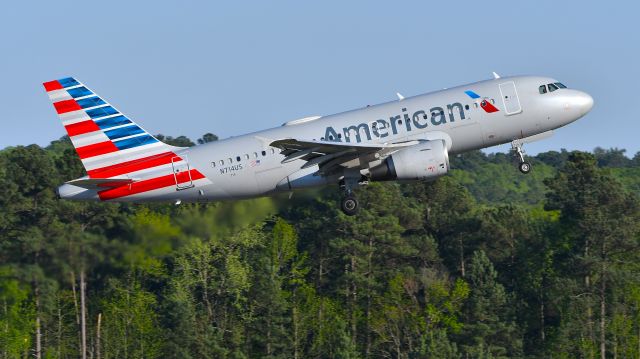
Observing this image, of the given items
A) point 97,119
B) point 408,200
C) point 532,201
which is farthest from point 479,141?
point 532,201

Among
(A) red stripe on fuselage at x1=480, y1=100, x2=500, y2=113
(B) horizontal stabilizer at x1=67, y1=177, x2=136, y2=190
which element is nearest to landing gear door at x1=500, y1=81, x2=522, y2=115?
(A) red stripe on fuselage at x1=480, y1=100, x2=500, y2=113

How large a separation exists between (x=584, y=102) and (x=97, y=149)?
20608mm

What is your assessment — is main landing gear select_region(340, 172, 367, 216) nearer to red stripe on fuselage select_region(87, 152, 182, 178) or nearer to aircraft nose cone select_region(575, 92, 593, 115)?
red stripe on fuselage select_region(87, 152, 182, 178)

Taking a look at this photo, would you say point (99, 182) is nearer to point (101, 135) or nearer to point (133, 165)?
point (133, 165)

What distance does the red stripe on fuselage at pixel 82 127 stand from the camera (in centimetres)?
4784

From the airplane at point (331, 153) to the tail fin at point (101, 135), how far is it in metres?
0.06

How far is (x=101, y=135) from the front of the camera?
47.7 metres

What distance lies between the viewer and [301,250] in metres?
90.4

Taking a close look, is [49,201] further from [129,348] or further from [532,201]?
[532,201]

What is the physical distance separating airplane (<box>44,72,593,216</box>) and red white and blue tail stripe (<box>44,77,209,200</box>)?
0.15 ft

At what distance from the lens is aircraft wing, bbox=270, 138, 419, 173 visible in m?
43.8

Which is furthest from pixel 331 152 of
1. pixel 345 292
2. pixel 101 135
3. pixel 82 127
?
pixel 345 292

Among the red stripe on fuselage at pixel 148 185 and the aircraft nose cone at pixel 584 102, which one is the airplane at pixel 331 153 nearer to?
the red stripe on fuselage at pixel 148 185

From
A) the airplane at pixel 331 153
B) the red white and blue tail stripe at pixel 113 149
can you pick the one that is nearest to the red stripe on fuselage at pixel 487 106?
the airplane at pixel 331 153
